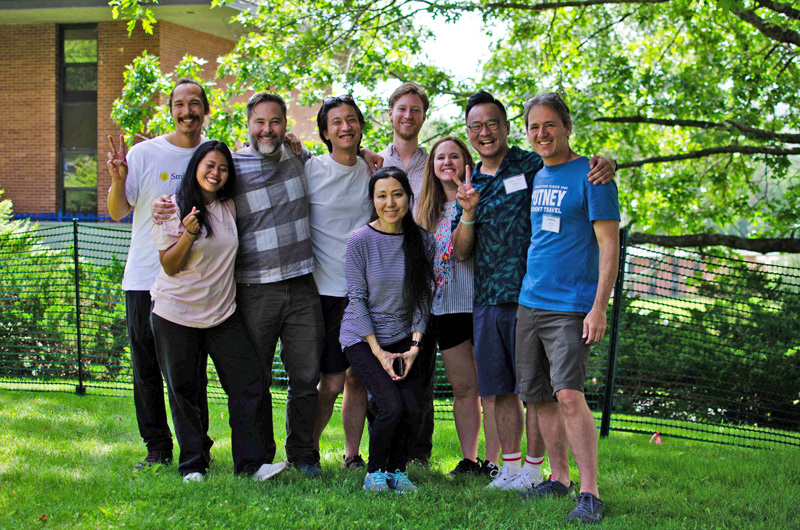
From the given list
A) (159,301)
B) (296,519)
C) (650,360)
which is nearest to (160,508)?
(296,519)

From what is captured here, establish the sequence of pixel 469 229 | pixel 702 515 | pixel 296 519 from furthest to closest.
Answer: pixel 469 229
pixel 702 515
pixel 296 519

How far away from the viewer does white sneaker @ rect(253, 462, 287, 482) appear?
409 centimetres

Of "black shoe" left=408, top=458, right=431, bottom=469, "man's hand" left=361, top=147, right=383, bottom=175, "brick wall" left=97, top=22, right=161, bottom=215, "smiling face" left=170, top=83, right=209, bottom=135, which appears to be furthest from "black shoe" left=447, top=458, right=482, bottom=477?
"brick wall" left=97, top=22, right=161, bottom=215

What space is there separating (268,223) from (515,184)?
4.89 ft

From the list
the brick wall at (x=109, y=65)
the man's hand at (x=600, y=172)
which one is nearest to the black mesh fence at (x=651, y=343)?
the man's hand at (x=600, y=172)

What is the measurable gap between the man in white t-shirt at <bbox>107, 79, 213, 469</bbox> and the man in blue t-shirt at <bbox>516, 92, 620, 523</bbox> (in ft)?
6.86

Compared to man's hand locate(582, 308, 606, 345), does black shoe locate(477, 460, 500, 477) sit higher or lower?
lower

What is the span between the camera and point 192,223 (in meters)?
3.87

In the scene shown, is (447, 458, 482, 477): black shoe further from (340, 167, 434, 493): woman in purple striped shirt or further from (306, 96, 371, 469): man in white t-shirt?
(306, 96, 371, 469): man in white t-shirt

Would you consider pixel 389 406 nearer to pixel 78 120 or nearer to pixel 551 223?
pixel 551 223

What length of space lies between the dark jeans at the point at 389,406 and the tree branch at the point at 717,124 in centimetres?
641

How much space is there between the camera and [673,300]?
725 centimetres

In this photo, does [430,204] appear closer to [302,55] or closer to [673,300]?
[673,300]

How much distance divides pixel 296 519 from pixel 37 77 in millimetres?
16986
